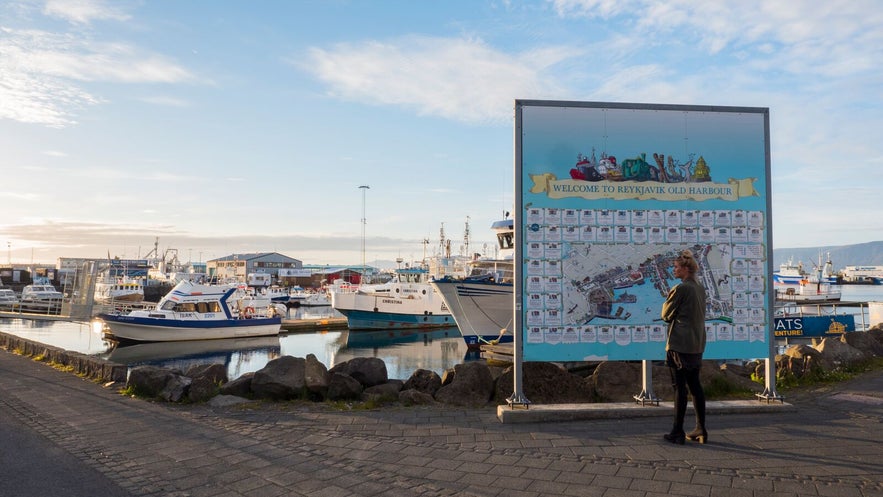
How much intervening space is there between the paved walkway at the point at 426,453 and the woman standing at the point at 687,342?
0.74 ft

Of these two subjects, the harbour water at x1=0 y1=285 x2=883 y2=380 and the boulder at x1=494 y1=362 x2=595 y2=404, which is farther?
the harbour water at x1=0 y1=285 x2=883 y2=380

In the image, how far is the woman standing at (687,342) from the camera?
5.28 metres

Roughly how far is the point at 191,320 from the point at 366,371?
28802 millimetres

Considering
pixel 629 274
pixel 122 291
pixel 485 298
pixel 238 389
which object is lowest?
pixel 122 291

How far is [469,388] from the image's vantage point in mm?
7887

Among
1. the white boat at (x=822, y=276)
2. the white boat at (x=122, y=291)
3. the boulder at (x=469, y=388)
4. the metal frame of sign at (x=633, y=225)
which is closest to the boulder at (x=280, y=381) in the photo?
the boulder at (x=469, y=388)

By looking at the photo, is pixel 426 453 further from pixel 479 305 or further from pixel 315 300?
pixel 315 300

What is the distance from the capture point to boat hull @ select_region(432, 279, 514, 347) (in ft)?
86.9

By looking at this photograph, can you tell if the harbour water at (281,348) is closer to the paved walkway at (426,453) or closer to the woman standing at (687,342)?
the paved walkway at (426,453)

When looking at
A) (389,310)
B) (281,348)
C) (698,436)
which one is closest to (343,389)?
(698,436)

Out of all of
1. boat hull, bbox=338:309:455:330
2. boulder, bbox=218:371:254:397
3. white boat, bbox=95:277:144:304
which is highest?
boulder, bbox=218:371:254:397

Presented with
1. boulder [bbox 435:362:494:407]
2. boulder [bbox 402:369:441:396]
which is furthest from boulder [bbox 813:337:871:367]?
boulder [bbox 402:369:441:396]

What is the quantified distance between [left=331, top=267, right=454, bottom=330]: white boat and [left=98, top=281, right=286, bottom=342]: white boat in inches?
274

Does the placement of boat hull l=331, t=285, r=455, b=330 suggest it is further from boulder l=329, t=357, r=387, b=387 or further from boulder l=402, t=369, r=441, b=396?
boulder l=402, t=369, r=441, b=396
